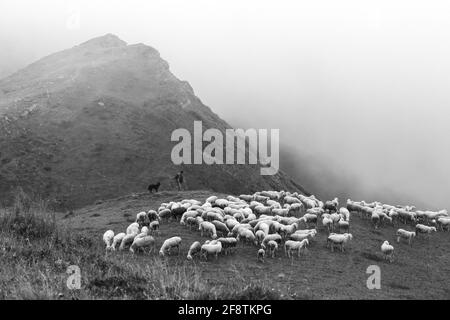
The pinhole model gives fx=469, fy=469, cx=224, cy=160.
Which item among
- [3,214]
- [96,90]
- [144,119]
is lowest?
[3,214]

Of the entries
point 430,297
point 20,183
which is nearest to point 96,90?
point 20,183

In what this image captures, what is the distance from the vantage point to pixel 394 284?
17.6 metres

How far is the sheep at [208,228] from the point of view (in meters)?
21.4

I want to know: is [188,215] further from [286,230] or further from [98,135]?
[98,135]

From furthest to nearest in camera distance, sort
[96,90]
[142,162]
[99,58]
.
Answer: [99,58] < [96,90] < [142,162]

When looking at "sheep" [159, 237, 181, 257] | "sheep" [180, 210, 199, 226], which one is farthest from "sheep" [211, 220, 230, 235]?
"sheep" [159, 237, 181, 257]

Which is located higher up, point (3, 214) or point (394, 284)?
point (3, 214)

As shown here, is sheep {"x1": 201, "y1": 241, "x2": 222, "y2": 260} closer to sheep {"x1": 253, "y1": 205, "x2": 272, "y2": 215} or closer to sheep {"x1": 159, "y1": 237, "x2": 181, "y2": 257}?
sheep {"x1": 159, "y1": 237, "x2": 181, "y2": 257}

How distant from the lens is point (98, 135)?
7162cm

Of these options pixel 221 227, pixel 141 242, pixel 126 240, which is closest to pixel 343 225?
pixel 221 227

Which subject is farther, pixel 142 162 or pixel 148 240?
pixel 142 162

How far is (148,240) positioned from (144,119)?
63.3 metres

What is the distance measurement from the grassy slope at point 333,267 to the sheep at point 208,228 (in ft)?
1.16
